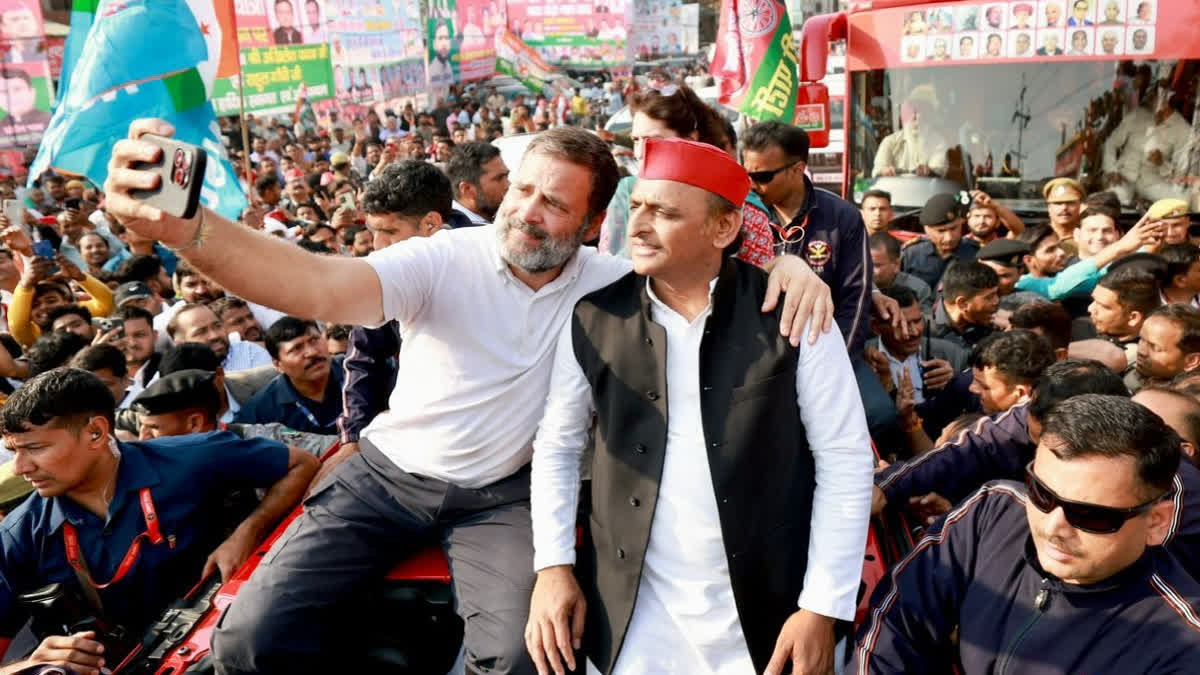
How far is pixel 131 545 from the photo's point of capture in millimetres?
2840

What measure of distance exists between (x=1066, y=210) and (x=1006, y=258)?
74 centimetres

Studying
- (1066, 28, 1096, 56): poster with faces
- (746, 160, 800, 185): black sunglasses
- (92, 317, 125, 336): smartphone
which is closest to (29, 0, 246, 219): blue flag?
(92, 317, 125, 336): smartphone

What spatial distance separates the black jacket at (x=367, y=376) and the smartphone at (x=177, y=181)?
171 cm

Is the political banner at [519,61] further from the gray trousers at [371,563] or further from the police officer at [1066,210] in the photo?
the gray trousers at [371,563]

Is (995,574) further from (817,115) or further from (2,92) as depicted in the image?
(2,92)

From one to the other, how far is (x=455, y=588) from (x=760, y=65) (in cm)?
668

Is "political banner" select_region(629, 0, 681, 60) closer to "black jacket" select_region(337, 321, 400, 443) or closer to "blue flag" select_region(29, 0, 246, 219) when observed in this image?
"blue flag" select_region(29, 0, 246, 219)

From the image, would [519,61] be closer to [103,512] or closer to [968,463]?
[103,512]

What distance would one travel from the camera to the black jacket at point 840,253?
3.54 meters

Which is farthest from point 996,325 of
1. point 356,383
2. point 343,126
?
point 343,126

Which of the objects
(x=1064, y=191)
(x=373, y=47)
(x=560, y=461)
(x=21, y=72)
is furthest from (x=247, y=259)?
(x=373, y=47)

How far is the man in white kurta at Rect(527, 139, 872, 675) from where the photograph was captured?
6.63 feet

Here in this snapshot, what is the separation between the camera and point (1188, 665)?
1883mm

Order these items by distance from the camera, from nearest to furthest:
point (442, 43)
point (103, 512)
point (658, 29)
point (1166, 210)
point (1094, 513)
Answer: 1. point (1094, 513)
2. point (103, 512)
3. point (1166, 210)
4. point (442, 43)
5. point (658, 29)
